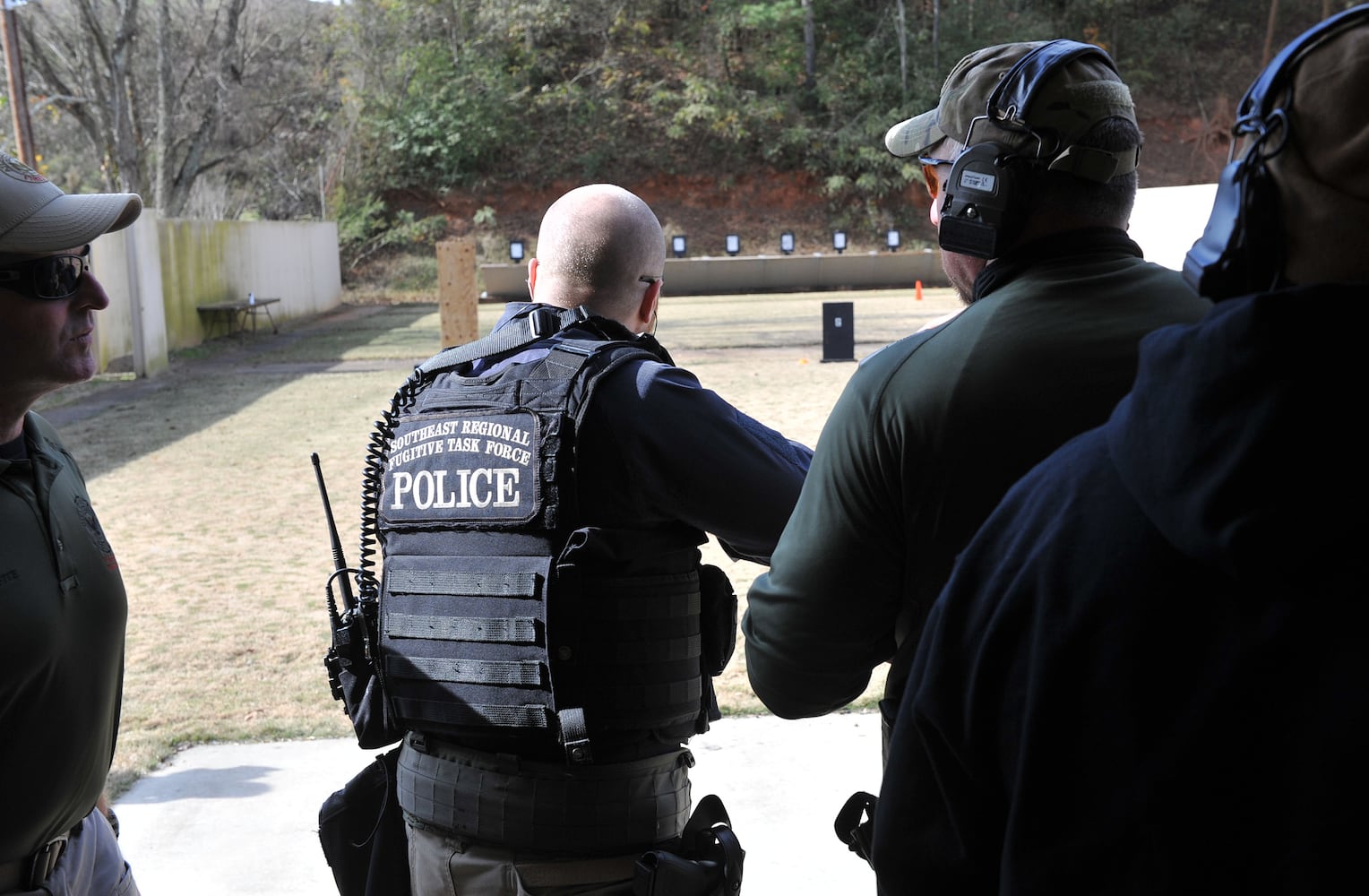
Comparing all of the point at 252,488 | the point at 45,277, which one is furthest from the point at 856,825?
the point at 252,488

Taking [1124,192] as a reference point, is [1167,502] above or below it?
below

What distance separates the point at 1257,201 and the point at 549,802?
157cm

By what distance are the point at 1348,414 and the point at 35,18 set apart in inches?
1273

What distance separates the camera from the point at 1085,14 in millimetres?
44938

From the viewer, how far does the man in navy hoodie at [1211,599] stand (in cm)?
80

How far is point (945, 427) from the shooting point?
5.31ft

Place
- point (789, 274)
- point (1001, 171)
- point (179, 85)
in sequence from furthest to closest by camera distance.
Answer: point (789, 274) < point (179, 85) < point (1001, 171)

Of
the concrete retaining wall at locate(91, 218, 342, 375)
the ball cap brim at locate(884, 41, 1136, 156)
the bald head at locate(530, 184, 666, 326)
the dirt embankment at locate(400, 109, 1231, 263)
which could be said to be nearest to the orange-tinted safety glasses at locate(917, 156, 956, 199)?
the ball cap brim at locate(884, 41, 1136, 156)

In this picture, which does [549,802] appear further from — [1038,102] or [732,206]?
[732,206]

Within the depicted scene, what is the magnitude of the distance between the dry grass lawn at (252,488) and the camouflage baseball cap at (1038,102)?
3.48 m

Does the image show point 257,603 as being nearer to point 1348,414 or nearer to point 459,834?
point 459,834

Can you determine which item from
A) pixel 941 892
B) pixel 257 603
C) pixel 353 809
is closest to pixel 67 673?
pixel 353 809

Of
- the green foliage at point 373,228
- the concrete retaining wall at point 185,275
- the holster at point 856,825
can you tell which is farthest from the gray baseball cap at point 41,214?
the green foliage at point 373,228

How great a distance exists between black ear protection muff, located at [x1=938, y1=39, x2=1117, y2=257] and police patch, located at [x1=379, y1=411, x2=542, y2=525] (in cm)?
80
